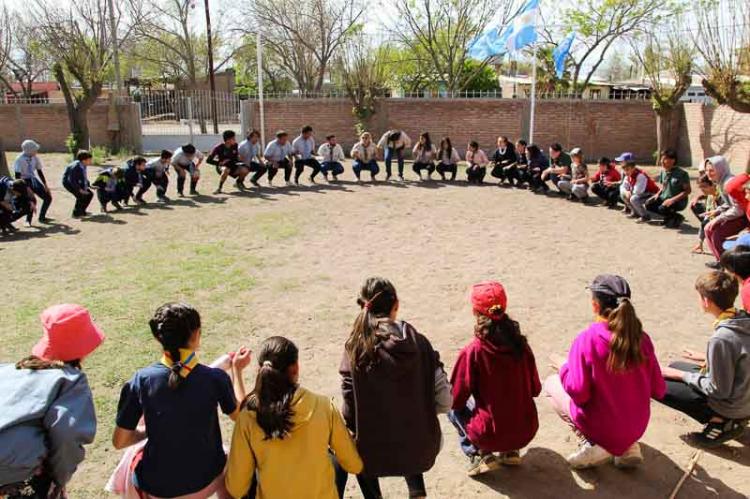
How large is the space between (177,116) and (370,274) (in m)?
16.8

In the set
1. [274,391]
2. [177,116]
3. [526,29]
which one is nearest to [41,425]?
[274,391]

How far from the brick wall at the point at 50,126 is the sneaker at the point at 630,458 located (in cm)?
2049

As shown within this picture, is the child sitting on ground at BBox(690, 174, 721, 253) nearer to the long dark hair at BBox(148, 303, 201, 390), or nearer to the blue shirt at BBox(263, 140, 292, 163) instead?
the long dark hair at BBox(148, 303, 201, 390)

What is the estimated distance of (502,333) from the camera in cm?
321

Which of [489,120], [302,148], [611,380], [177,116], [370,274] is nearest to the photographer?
[611,380]

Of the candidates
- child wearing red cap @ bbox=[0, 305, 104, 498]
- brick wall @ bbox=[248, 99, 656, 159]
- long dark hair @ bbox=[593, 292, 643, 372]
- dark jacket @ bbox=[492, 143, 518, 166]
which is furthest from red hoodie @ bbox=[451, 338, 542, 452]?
brick wall @ bbox=[248, 99, 656, 159]

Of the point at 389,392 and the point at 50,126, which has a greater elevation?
the point at 50,126

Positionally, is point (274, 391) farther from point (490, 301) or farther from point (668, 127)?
point (668, 127)

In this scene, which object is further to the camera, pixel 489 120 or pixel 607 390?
pixel 489 120

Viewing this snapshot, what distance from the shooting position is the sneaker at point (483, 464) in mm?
3461

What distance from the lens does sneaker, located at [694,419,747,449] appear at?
3.64 meters

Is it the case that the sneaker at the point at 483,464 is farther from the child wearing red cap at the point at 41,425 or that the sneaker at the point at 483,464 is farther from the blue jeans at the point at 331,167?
the blue jeans at the point at 331,167

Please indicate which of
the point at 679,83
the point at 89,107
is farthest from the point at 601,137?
the point at 89,107

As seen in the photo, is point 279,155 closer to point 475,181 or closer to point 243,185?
point 243,185
